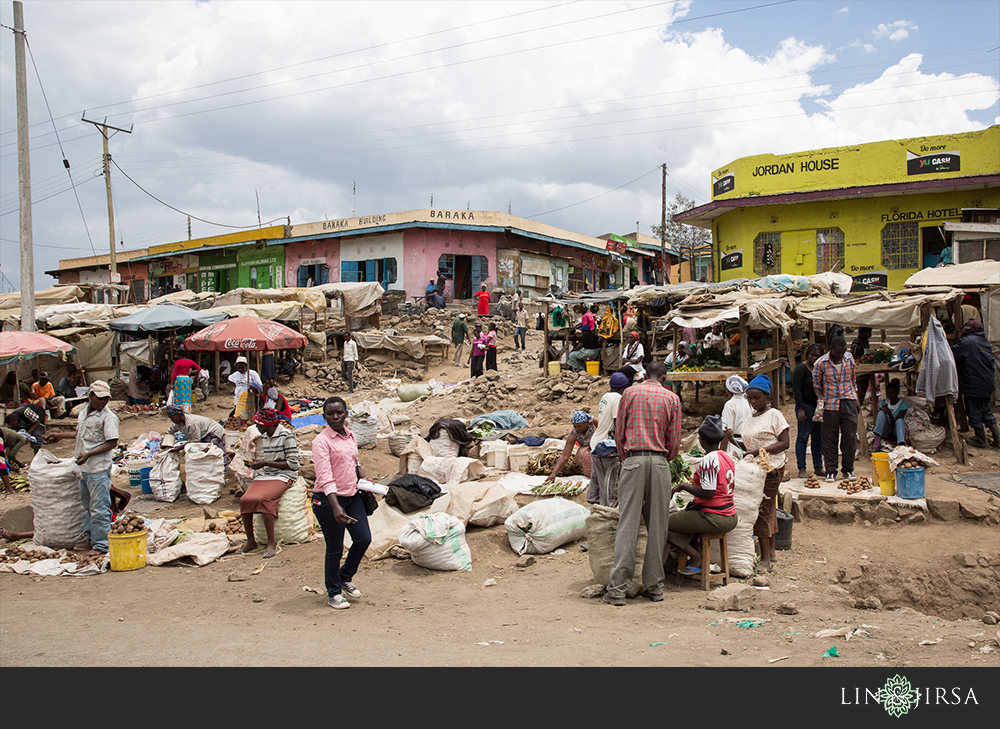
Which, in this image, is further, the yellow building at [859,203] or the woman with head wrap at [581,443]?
the yellow building at [859,203]

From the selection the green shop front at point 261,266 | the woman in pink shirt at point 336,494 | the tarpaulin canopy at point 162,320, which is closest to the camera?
the woman in pink shirt at point 336,494

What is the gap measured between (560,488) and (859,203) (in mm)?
18029

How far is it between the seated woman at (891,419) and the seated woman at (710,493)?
572 centimetres

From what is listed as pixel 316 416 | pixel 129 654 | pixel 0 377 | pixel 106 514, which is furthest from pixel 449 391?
pixel 129 654

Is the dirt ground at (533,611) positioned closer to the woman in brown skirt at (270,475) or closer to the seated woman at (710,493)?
the woman in brown skirt at (270,475)

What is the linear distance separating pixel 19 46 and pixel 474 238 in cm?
1683

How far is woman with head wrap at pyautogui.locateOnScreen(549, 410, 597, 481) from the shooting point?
8.48 metres

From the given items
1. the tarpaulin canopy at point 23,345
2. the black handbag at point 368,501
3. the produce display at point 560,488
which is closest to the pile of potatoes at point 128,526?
the black handbag at point 368,501

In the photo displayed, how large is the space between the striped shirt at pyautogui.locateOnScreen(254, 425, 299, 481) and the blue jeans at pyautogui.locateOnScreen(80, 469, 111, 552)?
1.58 m

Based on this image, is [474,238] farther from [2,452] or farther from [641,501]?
[641,501]

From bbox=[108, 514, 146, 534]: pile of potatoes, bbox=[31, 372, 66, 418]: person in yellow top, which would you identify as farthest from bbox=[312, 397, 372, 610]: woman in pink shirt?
bbox=[31, 372, 66, 418]: person in yellow top

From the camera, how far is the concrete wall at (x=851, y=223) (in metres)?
20.4

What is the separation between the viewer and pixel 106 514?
7355 mm

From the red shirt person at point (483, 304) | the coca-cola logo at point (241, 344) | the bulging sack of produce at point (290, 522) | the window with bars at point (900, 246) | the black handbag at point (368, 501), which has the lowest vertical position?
the bulging sack of produce at point (290, 522)
